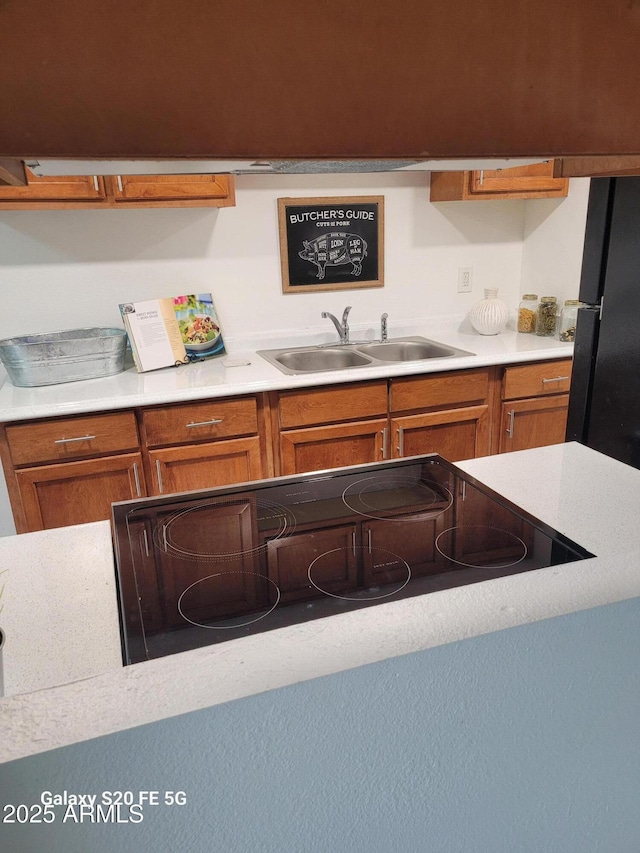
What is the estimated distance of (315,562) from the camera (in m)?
1.12

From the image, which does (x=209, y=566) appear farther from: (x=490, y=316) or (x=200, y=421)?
(x=490, y=316)

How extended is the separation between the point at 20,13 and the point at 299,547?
39.1 inches

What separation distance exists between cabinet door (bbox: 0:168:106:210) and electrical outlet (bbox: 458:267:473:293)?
1764mm

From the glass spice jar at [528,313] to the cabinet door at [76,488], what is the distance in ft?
6.37

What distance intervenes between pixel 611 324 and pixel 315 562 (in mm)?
1061

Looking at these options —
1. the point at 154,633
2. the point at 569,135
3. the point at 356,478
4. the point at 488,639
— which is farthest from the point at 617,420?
the point at 569,135

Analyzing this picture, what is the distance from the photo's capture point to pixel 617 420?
5.42 feet

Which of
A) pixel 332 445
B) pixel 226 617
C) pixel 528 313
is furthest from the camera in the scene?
pixel 528 313

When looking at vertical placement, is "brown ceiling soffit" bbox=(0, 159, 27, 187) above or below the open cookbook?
above

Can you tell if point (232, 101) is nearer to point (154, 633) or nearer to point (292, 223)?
point (154, 633)

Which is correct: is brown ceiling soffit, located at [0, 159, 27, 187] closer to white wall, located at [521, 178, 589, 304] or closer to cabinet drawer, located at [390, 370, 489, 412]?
cabinet drawer, located at [390, 370, 489, 412]

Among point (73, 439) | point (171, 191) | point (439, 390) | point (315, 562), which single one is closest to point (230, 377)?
point (73, 439)

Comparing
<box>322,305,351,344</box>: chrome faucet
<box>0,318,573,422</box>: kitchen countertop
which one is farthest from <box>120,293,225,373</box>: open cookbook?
<box>322,305,351,344</box>: chrome faucet

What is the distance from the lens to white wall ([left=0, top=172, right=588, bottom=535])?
8.44ft
